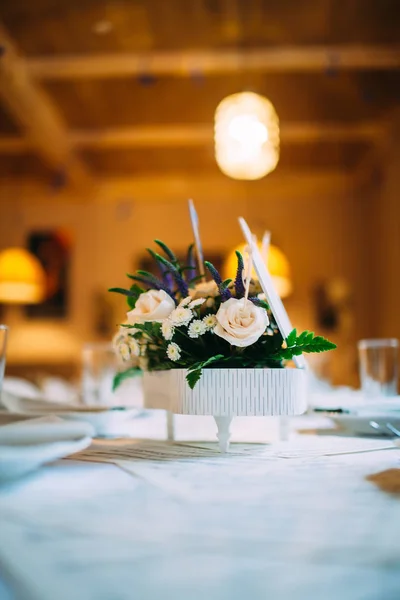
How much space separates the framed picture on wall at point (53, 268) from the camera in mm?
7195

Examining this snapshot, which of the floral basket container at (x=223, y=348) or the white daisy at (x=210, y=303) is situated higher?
the white daisy at (x=210, y=303)

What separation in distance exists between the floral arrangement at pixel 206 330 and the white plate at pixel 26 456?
25 centimetres

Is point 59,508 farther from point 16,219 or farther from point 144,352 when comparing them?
point 16,219

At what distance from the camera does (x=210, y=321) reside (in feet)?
3.36

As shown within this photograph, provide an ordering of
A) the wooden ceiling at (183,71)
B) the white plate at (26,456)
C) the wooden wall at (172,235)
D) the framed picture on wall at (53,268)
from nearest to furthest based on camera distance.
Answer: the white plate at (26,456) → the wooden ceiling at (183,71) → the wooden wall at (172,235) → the framed picture on wall at (53,268)

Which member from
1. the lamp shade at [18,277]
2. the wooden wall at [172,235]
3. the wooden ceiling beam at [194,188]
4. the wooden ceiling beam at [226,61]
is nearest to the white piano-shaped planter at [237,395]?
the wooden ceiling beam at [226,61]

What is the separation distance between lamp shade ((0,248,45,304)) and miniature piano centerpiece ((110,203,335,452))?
4373 mm

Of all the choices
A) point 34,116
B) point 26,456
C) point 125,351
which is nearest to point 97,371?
point 125,351

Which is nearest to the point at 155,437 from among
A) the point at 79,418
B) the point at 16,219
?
→ the point at 79,418

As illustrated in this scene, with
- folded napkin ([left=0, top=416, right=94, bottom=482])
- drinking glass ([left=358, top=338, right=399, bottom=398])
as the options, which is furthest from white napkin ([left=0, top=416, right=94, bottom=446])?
drinking glass ([left=358, top=338, right=399, bottom=398])

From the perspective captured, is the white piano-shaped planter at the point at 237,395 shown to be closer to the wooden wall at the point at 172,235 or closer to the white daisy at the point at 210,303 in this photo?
the white daisy at the point at 210,303

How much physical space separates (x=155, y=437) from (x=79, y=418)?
17cm

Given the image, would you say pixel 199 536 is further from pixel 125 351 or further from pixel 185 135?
pixel 185 135

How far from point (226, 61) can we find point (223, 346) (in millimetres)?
3716
